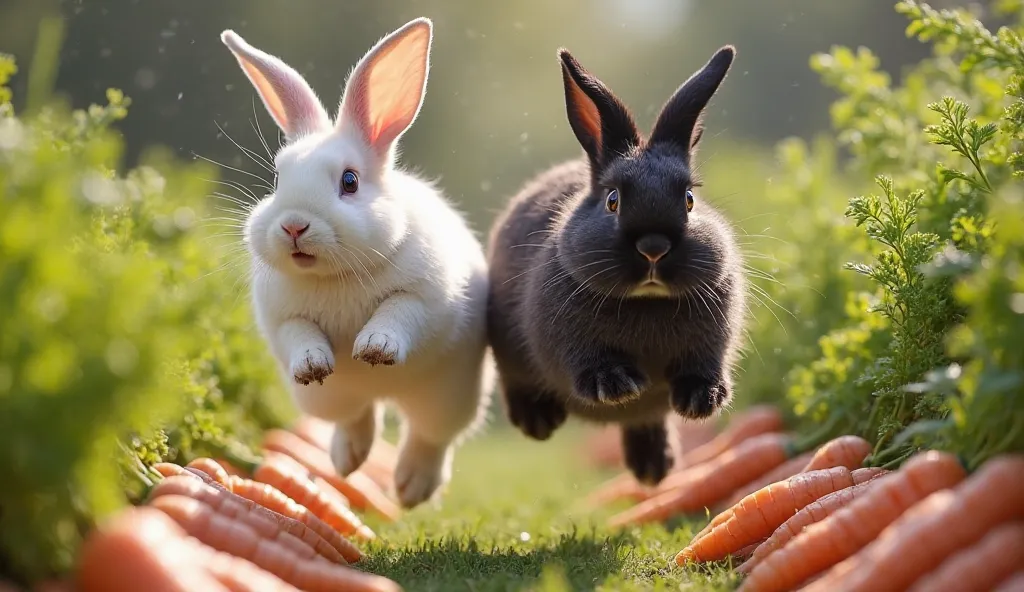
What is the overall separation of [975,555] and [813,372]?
8.03 feet

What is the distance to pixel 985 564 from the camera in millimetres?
2455

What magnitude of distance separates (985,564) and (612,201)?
1912 mm

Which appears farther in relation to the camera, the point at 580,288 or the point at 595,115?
the point at 595,115

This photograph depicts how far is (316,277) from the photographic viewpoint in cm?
395

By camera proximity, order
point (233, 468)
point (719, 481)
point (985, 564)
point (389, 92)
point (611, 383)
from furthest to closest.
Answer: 1. point (719, 481)
2. point (233, 468)
3. point (389, 92)
4. point (611, 383)
5. point (985, 564)

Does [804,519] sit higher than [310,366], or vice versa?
[310,366]

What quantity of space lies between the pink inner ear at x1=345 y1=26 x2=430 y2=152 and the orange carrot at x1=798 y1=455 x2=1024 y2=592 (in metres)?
2.53

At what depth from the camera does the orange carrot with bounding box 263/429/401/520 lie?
5.39 m

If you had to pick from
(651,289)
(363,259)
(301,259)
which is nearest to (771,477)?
(651,289)

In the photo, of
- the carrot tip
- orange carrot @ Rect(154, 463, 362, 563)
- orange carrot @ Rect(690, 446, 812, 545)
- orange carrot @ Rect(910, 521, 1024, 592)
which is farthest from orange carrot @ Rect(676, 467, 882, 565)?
orange carrot @ Rect(154, 463, 362, 563)

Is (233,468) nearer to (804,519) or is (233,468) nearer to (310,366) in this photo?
(310,366)

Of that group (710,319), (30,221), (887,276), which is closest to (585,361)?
(710,319)

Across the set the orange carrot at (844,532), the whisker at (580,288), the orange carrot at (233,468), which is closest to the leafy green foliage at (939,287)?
the orange carrot at (844,532)

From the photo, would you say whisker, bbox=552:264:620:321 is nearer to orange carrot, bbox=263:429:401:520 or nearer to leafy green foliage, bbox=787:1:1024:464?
leafy green foliage, bbox=787:1:1024:464
